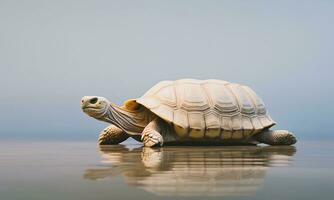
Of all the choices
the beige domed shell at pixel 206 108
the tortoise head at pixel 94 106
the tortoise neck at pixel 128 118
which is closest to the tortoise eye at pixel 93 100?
the tortoise head at pixel 94 106

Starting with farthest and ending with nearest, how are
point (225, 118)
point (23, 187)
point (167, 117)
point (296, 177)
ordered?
point (225, 118)
point (167, 117)
point (296, 177)
point (23, 187)

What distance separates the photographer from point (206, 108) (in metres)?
8.05

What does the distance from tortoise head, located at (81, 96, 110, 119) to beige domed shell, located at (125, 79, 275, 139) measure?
0.62 metres

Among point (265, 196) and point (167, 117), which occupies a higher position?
point (167, 117)

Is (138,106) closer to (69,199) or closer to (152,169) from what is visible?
Answer: (152,169)

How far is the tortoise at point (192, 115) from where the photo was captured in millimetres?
7855

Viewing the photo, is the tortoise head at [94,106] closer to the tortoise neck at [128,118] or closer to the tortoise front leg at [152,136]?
the tortoise neck at [128,118]

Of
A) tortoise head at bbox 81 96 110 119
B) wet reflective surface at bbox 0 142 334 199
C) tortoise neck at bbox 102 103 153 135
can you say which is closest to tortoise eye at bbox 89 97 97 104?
tortoise head at bbox 81 96 110 119

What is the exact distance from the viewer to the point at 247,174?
3.11 meters

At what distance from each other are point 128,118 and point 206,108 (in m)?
1.51

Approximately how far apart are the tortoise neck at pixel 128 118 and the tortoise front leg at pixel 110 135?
2.22 ft

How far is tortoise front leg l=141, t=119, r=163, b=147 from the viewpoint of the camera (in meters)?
7.17

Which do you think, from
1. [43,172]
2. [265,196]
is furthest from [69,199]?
[43,172]

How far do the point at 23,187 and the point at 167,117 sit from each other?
521 centimetres
